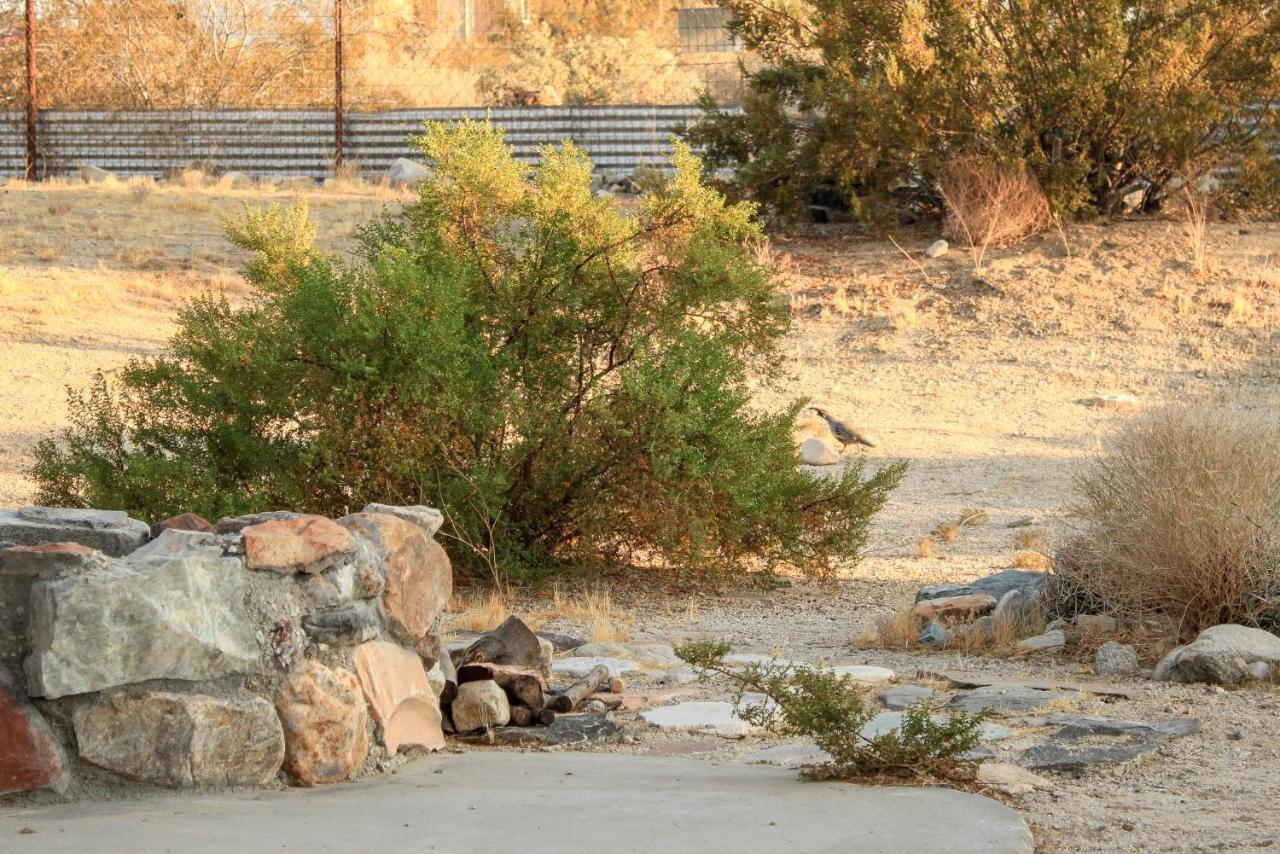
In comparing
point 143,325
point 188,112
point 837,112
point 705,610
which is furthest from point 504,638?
point 188,112

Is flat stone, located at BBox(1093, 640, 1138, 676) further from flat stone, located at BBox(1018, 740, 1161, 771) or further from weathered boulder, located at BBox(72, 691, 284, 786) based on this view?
weathered boulder, located at BBox(72, 691, 284, 786)

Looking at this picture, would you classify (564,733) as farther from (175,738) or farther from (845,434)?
(845,434)

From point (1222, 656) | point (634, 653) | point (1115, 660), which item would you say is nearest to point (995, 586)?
point (1115, 660)

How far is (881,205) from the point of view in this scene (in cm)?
1897

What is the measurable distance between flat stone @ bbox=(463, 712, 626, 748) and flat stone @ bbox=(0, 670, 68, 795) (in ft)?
4.82

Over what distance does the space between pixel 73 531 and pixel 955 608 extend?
4.41 m

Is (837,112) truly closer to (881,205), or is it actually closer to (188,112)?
(881,205)

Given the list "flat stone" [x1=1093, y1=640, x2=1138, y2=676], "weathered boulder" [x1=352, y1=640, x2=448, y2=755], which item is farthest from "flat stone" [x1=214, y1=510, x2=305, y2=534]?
"flat stone" [x1=1093, y1=640, x2=1138, y2=676]

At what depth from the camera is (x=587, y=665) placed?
6.33 meters

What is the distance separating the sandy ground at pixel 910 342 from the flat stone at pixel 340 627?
3.32m

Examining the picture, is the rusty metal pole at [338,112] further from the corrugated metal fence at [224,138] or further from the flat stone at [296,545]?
the flat stone at [296,545]

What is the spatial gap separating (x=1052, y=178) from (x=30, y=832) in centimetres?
1588

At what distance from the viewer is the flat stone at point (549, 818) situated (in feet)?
11.5

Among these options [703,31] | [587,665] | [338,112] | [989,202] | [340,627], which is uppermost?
[703,31]
